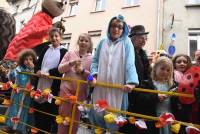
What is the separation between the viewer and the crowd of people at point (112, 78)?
3174 mm

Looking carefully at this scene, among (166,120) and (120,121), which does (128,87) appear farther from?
(166,120)

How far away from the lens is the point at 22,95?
4.42 m

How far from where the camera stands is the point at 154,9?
41.0 feet

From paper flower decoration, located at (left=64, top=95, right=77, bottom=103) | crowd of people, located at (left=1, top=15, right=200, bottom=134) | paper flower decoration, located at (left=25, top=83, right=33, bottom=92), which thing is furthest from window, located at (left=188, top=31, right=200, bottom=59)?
paper flower decoration, located at (left=64, top=95, right=77, bottom=103)

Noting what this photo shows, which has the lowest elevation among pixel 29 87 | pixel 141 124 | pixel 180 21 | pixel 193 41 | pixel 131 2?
pixel 141 124

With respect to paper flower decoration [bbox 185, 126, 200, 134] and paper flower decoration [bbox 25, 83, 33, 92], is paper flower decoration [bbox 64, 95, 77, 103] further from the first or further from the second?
paper flower decoration [bbox 185, 126, 200, 134]

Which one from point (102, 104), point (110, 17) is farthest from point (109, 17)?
point (102, 104)

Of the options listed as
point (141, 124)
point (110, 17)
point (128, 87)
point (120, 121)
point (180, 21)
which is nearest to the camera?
point (141, 124)

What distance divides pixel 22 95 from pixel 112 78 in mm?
1647

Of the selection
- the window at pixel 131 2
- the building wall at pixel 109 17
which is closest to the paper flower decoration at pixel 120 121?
the building wall at pixel 109 17

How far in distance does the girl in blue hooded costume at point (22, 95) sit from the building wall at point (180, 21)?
8.00m

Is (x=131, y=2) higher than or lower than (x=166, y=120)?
higher

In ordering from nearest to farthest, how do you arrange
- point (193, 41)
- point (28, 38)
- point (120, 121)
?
point (120, 121) → point (28, 38) → point (193, 41)

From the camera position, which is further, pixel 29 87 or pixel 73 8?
pixel 73 8
